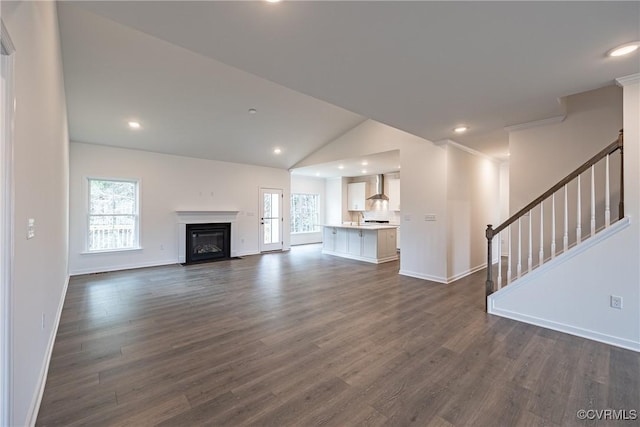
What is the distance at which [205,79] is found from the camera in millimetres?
4305

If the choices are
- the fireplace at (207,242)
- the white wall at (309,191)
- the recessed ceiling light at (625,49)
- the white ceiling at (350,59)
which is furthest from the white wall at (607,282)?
the white wall at (309,191)

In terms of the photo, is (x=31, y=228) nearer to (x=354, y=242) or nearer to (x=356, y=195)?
(x=354, y=242)

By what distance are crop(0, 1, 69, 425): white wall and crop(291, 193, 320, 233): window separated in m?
8.34

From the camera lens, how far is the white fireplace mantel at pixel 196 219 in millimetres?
6785

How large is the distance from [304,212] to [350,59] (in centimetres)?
872

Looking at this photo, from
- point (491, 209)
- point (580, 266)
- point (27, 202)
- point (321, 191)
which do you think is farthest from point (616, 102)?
point (321, 191)

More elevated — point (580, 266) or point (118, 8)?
point (118, 8)

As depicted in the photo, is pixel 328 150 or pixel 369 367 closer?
pixel 369 367

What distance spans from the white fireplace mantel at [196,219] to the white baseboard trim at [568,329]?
6.22m

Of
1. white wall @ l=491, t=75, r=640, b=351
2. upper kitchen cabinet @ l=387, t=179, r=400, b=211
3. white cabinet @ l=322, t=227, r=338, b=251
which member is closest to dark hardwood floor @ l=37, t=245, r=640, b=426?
white wall @ l=491, t=75, r=640, b=351

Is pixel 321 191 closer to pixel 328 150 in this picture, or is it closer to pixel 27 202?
pixel 328 150

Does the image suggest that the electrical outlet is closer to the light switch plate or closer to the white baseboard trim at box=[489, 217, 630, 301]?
the white baseboard trim at box=[489, 217, 630, 301]

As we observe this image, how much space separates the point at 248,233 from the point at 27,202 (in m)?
6.54

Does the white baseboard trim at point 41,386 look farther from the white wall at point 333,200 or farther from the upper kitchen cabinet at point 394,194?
the white wall at point 333,200
